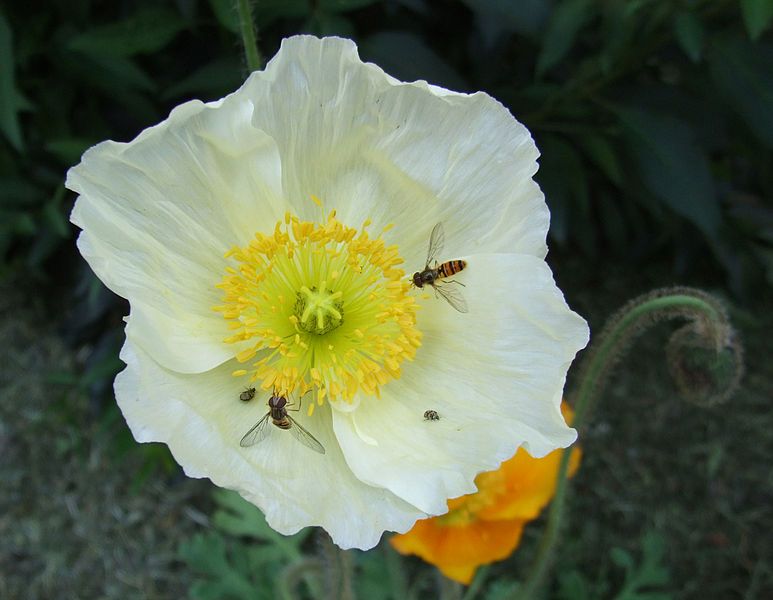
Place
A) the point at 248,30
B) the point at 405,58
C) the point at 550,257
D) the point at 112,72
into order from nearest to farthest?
1. the point at 248,30
2. the point at 405,58
3. the point at 112,72
4. the point at 550,257

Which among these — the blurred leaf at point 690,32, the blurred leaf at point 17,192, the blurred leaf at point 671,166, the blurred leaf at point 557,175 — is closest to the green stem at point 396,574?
the blurred leaf at point 557,175

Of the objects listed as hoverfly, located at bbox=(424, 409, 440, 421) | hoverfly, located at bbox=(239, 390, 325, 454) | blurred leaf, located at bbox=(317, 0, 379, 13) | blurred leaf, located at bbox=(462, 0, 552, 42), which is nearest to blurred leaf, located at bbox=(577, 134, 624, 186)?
blurred leaf, located at bbox=(462, 0, 552, 42)

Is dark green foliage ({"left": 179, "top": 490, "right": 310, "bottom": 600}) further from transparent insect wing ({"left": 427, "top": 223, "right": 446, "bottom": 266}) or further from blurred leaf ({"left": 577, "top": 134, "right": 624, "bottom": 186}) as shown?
blurred leaf ({"left": 577, "top": 134, "right": 624, "bottom": 186})

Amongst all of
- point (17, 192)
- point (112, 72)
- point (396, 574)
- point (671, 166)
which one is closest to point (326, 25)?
point (112, 72)

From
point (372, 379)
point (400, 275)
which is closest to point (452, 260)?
point (400, 275)

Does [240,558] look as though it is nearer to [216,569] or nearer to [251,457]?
[216,569]

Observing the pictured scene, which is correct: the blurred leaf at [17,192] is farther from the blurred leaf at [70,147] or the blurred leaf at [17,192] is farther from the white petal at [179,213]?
the white petal at [179,213]

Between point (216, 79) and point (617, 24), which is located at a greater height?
point (617, 24)
